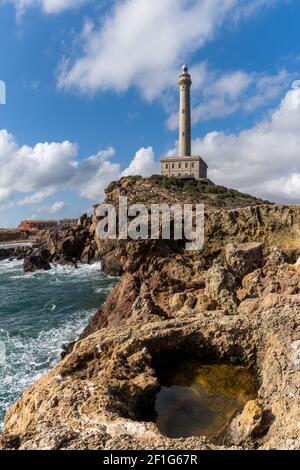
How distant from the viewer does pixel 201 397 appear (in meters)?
8.97

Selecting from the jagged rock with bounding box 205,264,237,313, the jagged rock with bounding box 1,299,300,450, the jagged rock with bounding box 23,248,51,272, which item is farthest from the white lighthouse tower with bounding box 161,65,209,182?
the jagged rock with bounding box 1,299,300,450

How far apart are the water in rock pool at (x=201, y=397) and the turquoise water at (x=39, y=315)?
367 inches

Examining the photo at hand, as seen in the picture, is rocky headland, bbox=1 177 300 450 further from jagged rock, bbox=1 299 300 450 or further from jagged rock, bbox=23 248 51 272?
jagged rock, bbox=23 248 51 272

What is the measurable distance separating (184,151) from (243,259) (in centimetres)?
6395

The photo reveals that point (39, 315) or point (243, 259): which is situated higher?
point (243, 259)

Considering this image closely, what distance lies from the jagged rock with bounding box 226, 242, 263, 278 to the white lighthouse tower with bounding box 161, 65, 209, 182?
192ft

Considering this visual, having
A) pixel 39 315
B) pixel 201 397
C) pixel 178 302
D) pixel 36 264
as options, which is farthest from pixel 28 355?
pixel 36 264

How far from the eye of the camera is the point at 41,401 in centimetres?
782

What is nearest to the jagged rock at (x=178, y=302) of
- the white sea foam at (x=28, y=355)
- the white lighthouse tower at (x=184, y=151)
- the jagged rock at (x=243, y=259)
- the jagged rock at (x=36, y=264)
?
the jagged rock at (x=243, y=259)

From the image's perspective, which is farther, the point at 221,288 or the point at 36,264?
the point at 36,264

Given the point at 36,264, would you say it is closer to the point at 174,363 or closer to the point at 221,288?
the point at 221,288

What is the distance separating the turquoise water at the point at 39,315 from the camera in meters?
19.1

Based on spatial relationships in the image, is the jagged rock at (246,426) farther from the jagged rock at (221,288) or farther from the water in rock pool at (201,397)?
the jagged rock at (221,288)
